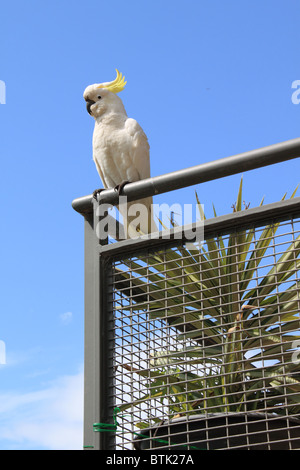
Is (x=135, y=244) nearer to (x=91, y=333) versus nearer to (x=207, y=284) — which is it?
(x=91, y=333)

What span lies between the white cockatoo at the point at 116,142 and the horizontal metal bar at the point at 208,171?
172 centimetres

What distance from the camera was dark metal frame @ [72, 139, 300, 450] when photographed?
1.58 metres

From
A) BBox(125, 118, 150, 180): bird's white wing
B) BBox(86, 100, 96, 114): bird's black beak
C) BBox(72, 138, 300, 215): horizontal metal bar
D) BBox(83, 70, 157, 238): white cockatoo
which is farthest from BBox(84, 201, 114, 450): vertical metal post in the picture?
BBox(86, 100, 96, 114): bird's black beak

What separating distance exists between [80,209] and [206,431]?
0.74 meters

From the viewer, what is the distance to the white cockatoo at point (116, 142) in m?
3.69

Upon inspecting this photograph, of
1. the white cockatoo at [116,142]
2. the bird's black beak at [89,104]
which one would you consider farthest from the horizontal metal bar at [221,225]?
the bird's black beak at [89,104]

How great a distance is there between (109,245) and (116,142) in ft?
6.77

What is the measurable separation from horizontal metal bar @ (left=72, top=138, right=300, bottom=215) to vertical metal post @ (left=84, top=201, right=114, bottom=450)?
110 mm

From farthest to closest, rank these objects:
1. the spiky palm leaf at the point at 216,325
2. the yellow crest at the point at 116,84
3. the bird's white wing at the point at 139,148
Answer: the yellow crest at the point at 116,84
the bird's white wing at the point at 139,148
the spiky palm leaf at the point at 216,325

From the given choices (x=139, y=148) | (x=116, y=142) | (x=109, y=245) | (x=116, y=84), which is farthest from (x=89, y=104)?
(x=109, y=245)

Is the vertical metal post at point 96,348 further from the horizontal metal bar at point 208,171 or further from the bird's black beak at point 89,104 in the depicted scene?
the bird's black beak at point 89,104

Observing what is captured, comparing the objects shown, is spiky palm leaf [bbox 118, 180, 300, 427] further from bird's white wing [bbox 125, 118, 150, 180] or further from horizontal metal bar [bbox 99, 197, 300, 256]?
bird's white wing [bbox 125, 118, 150, 180]
